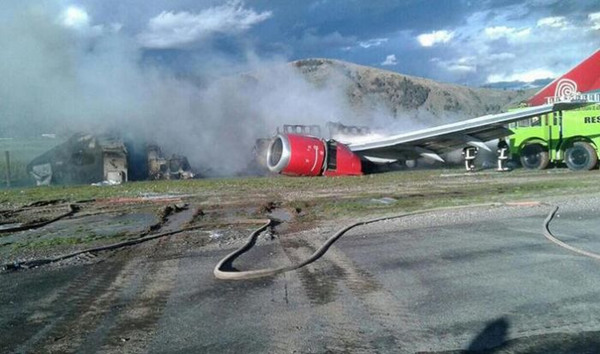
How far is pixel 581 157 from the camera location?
19.5 meters

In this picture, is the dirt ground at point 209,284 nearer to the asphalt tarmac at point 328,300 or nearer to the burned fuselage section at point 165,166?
the asphalt tarmac at point 328,300

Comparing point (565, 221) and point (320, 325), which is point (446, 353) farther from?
point (565, 221)

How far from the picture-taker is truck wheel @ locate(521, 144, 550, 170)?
67.7ft

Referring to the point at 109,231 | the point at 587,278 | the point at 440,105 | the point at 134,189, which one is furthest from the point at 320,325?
the point at 440,105

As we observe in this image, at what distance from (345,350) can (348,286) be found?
1.57 metres

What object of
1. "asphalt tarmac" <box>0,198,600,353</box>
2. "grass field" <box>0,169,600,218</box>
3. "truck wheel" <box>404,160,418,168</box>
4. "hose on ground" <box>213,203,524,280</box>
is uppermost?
"truck wheel" <box>404,160,418,168</box>

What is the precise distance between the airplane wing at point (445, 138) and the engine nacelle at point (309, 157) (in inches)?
23.5

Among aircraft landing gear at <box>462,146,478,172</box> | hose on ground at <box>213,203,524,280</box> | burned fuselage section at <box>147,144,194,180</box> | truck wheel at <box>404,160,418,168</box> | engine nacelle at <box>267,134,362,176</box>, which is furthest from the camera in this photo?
truck wheel at <box>404,160,418,168</box>

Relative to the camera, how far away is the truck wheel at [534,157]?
813 inches

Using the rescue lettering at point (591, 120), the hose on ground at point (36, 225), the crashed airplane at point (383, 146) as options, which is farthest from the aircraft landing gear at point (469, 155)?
the hose on ground at point (36, 225)

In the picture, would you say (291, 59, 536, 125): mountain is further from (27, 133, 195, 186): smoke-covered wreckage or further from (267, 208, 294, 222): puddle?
(267, 208, 294, 222): puddle

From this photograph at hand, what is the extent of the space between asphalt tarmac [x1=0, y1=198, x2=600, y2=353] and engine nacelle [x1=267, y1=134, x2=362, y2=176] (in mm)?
9022

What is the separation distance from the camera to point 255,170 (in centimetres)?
2158

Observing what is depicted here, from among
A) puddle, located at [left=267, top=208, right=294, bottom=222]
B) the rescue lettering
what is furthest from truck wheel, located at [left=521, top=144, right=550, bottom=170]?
puddle, located at [left=267, top=208, right=294, bottom=222]
